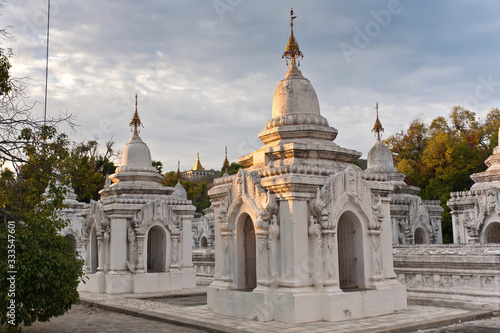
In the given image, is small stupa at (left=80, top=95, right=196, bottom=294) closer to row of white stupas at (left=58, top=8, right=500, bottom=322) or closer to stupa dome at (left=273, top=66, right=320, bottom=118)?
row of white stupas at (left=58, top=8, right=500, bottom=322)

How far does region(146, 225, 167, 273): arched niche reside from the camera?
19938 millimetres

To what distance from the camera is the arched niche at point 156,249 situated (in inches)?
785

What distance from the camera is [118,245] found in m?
18.7

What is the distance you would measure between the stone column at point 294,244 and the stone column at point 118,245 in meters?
9.16

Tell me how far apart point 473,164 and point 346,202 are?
32.7 meters

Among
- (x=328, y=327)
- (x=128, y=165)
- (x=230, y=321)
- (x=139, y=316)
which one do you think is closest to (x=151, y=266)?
(x=128, y=165)

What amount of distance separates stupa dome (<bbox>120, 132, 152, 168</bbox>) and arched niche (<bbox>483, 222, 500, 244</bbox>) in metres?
13.4

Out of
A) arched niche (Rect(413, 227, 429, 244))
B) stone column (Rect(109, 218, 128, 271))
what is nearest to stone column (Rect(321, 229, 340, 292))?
stone column (Rect(109, 218, 128, 271))

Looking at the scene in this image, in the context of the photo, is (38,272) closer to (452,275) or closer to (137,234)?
(137,234)

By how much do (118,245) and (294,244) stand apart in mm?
9507

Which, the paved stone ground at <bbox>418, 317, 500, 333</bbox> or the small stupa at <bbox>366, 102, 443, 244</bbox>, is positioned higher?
the small stupa at <bbox>366, 102, 443, 244</bbox>

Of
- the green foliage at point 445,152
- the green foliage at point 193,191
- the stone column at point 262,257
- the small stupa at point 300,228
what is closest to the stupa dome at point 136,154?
the small stupa at point 300,228

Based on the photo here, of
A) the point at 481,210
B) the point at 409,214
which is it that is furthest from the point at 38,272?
the point at 409,214

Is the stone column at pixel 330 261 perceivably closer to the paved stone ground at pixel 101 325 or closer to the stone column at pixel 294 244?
the stone column at pixel 294 244
